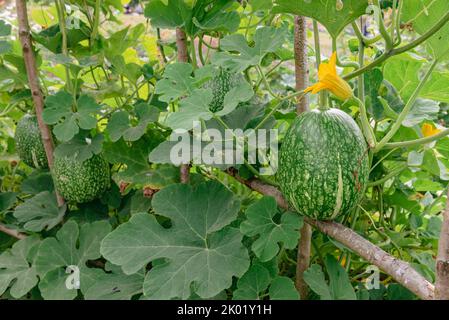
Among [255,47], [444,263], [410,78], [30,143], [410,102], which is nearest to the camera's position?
[444,263]

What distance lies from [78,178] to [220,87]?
1.60 feet

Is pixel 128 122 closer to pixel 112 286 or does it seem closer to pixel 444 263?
pixel 112 286

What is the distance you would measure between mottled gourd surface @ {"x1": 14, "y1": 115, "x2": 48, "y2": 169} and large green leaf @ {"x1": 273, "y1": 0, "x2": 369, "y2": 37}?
90cm

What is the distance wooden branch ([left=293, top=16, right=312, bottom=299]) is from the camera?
48.3 inches

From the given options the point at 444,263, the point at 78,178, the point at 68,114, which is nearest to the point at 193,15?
the point at 68,114

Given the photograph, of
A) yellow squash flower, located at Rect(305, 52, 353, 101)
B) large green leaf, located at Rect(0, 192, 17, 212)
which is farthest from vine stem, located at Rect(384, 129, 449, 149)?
large green leaf, located at Rect(0, 192, 17, 212)

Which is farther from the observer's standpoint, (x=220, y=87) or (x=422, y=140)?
(x=220, y=87)

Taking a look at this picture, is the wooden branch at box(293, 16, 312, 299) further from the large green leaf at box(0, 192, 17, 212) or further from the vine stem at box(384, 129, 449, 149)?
the large green leaf at box(0, 192, 17, 212)

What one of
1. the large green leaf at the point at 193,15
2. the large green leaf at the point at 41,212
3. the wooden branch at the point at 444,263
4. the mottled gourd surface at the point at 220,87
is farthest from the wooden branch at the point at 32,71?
the wooden branch at the point at 444,263

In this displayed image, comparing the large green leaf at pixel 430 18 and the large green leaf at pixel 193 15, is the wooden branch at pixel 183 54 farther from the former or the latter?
the large green leaf at pixel 430 18

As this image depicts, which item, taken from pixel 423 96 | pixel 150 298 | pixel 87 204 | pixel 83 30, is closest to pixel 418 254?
pixel 423 96

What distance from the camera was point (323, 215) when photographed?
3.61 ft

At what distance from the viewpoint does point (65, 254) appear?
1355 mm

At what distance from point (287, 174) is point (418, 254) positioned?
534 mm
